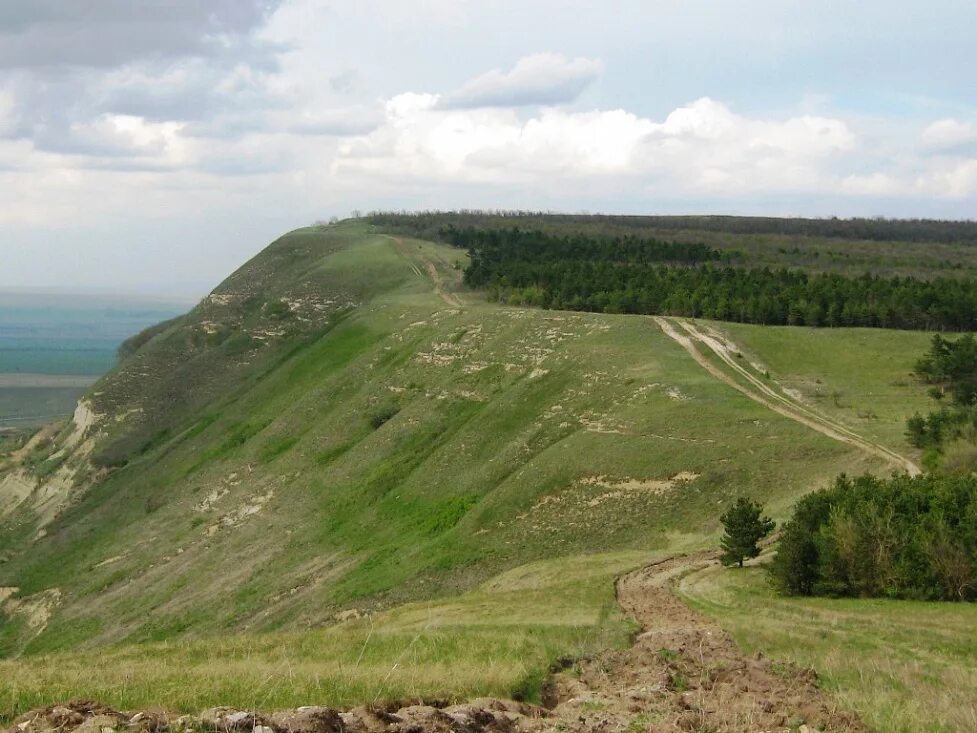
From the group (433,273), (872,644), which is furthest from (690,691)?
(433,273)

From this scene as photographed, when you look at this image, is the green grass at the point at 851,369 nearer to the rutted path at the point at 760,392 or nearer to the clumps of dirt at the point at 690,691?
the rutted path at the point at 760,392

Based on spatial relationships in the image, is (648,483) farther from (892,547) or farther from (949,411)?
(892,547)

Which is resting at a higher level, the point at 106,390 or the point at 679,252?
the point at 679,252

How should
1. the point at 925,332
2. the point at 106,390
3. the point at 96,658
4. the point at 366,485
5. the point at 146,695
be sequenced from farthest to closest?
the point at 106,390, the point at 925,332, the point at 366,485, the point at 96,658, the point at 146,695

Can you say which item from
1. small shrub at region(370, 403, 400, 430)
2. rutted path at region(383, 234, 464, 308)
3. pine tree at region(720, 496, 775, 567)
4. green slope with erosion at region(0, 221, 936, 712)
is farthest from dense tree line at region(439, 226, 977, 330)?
pine tree at region(720, 496, 775, 567)

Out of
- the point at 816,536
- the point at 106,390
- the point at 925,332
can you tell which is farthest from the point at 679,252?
the point at 816,536

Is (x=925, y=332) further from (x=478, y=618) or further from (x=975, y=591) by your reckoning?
(x=478, y=618)

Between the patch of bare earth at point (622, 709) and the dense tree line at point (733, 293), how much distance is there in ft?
189

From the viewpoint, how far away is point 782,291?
76000 mm

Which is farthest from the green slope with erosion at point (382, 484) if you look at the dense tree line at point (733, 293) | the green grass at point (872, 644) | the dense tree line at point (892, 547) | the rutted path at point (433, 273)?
the dense tree line at point (733, 293)

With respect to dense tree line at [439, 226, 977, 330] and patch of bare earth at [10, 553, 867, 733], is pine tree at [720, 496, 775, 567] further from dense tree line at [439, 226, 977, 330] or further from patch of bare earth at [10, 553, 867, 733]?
dense tree line at [439, 226, 977, 330]

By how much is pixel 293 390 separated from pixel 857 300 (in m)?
46.0

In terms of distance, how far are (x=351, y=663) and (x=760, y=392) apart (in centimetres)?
3943

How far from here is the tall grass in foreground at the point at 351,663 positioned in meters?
12.6
